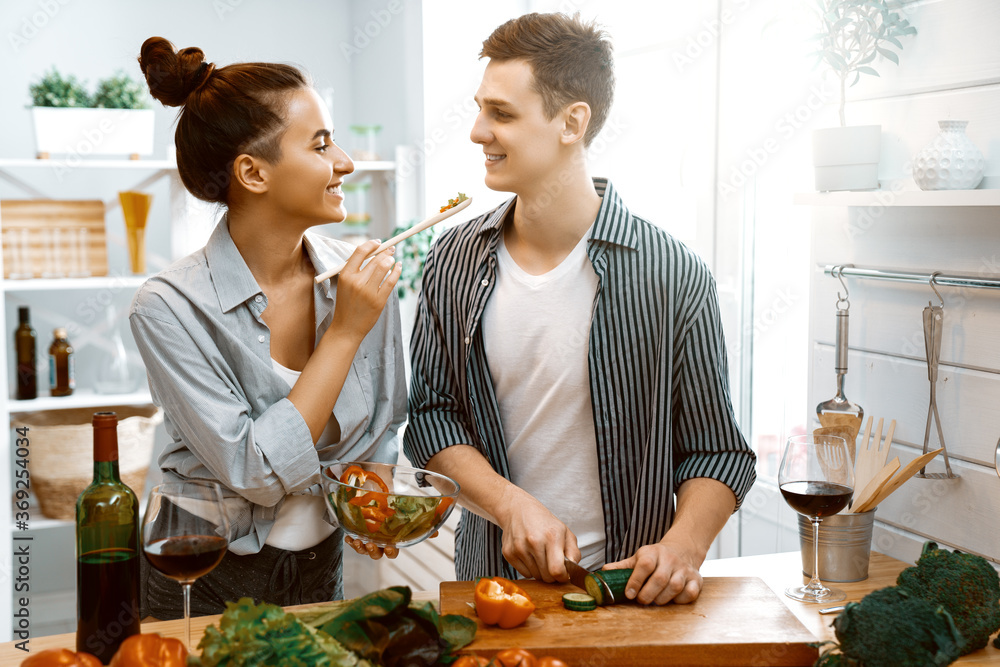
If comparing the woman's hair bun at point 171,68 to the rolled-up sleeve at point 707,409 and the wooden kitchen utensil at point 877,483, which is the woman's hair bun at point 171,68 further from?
the wooden kitchen utensil at point 877,483

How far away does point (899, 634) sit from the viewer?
0.96 m

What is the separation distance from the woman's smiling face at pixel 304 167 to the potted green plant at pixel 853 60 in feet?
3.06

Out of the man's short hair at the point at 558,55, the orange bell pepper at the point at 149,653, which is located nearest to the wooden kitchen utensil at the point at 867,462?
the man's short hair at the point at 558,55

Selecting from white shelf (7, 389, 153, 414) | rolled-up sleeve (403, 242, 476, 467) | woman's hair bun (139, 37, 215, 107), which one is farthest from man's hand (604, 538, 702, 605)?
white shelf (7, 389, 153, 414)

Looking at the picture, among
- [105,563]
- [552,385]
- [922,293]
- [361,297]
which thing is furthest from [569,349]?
[105,563]

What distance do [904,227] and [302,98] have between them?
3.70 ft

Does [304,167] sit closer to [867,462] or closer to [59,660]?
[59,660]

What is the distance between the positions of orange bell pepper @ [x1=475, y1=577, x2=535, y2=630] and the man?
0.34 meters

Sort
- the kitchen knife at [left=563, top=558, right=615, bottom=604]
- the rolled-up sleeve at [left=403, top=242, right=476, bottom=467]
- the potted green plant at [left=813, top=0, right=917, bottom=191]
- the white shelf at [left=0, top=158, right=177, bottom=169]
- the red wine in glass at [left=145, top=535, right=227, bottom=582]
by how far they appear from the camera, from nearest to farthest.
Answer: the red wine in glass at [left=145, top=535, right=227, bottom=582]
the kitchen knife at [left=563, top=558, right=615, bottom=604]
the rolled-up sleeve at [left=403, top=242, right=476, bottom=467]
the potted green plant at [left=813, top=0, right=917, bottom=191]
the white shelf at [left=0, top=158, right=177, bottom=169]

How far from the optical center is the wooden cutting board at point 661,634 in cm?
109

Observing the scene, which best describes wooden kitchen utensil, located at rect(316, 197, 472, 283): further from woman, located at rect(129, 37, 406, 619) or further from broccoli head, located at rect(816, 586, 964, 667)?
broccoli head, located at rect(816, 586, 964, 667)

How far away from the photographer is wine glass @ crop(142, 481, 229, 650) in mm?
1002

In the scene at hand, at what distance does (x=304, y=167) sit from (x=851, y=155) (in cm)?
103

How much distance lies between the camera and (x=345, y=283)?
58.4 inches
